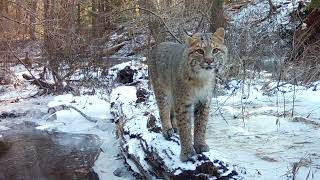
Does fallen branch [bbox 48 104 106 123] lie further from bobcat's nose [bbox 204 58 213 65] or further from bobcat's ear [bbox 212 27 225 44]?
bobcat's nose [bbox 204 58 213 65]

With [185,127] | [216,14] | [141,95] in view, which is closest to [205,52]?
[185,127]

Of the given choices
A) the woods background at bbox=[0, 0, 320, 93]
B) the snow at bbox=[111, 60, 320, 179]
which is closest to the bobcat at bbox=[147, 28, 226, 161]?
the snow at bbox=[111, 60, 320, 179]

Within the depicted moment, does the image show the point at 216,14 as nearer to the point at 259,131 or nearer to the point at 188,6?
the point at 188,6

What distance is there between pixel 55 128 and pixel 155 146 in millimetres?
4055

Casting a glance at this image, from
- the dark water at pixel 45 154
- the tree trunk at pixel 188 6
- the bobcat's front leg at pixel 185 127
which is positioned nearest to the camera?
the bobcat's front leg at pixel 185 127

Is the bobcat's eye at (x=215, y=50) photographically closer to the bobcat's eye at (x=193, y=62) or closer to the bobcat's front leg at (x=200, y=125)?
the bobcat's eye at (x=193, y=62)

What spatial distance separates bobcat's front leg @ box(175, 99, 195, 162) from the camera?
4.49m

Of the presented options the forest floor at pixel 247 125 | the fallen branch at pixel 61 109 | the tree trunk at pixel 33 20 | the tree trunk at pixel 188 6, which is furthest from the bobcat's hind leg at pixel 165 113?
the tree trunk at pixel 188 6

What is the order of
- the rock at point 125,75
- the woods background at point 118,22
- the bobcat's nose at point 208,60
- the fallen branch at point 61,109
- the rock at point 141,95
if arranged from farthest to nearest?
the rock at point 125,75
the woods background at point 118,22
the fallen branch at point 61,109
the rock at point 141,95
the bobcat's nose at point 208,60

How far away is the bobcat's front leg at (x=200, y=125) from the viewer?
15.2ft

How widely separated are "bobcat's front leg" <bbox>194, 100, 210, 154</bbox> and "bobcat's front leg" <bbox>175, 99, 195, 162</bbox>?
13 centimetres

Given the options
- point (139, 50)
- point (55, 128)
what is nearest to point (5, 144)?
point (55, 128)

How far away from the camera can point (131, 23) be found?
13.0 metres

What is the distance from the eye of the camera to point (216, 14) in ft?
42.5
